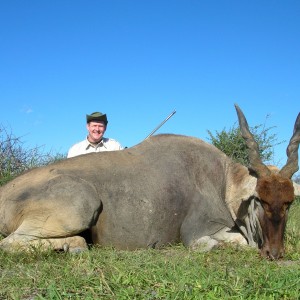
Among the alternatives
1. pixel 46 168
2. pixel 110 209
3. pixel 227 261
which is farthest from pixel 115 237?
pixel 227 261

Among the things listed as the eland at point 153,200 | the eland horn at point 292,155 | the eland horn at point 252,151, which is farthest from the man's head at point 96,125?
the eland horn at point 292,155

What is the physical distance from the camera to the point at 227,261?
404 centimetres

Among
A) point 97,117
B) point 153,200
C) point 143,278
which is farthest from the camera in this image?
point 97,117

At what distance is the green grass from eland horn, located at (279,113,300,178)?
112cm

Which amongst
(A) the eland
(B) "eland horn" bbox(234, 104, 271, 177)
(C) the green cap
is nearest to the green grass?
(A) the eland

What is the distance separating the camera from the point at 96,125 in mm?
7938

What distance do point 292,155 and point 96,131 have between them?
362 centimetres

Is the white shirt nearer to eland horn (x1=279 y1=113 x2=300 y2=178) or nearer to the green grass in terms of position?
eland horn (x1=279 y1=113 x2=300 y2=178)

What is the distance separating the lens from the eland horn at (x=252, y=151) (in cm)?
506

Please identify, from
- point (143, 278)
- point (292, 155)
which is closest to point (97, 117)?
point (292, 155)

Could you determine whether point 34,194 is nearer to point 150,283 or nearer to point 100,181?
point 100,181

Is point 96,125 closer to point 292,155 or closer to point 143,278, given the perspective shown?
point 292,155

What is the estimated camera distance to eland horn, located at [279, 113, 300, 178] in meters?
5.01

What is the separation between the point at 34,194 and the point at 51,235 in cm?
49
